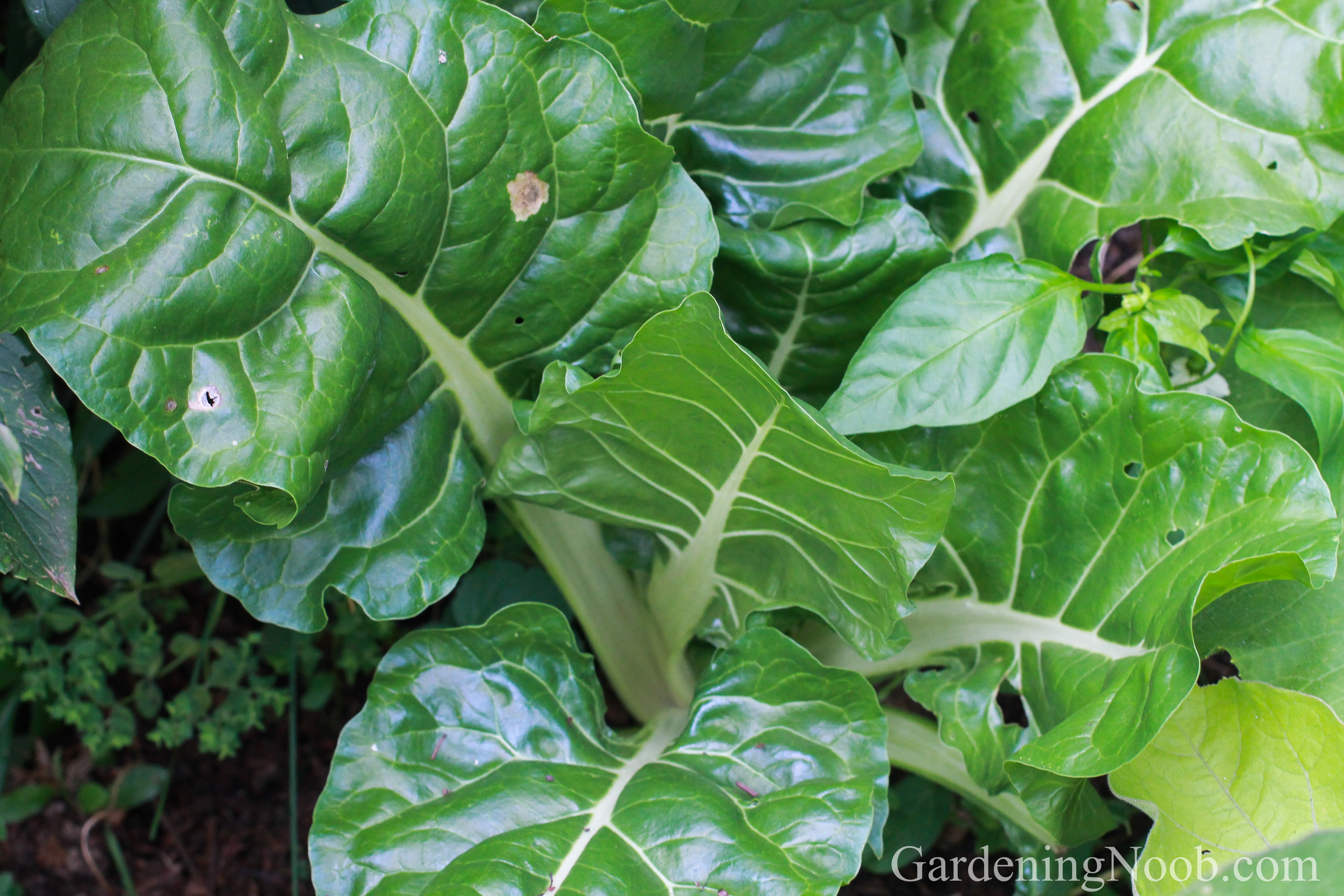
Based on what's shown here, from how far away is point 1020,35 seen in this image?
1481 millimetres

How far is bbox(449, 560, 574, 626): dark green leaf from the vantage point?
175cm

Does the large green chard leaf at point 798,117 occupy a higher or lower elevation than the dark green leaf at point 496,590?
higher

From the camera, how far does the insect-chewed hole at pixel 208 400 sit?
39.9 inches

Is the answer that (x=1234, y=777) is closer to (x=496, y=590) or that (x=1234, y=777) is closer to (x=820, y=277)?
(x=820, y=277)

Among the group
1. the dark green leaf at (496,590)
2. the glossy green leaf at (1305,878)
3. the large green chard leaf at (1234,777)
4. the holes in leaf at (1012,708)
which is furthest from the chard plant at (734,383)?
the holes in leaf at (1012,708)

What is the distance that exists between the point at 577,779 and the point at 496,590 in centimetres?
54

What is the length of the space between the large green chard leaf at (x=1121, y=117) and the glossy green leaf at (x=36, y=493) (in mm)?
1244

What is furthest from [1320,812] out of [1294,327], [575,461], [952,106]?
[952,106]

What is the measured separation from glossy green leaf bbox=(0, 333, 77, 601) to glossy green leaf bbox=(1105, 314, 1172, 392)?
4.12ft

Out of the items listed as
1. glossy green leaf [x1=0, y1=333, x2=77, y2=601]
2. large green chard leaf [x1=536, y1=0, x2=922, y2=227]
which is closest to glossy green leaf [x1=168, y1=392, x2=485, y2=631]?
glossy green leaf [x1=0, y1=333, x2=77, y2=601]

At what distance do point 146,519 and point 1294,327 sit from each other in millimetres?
2002

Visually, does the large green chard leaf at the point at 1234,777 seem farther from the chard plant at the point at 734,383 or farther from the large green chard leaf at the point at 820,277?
the large green chard leaf at the point at 820,277

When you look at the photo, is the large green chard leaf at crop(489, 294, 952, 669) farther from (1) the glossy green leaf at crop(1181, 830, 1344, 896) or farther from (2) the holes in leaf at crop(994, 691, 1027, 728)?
(2) the holes in leaf at crop(994, 691, 1027, 728)

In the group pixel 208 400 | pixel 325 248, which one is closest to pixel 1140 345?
pixel 325 248
